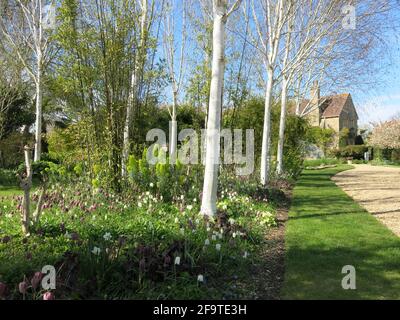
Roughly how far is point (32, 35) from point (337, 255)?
1354 centimetres

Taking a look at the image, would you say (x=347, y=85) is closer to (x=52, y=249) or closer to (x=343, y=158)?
(x=52, y=249)

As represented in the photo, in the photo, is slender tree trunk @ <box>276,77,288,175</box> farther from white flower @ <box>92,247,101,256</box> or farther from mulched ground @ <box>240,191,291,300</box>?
white flower @ <box>92,247,101,256</box>

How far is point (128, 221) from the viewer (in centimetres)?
526

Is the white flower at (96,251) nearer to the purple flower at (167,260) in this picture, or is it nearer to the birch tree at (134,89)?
the purple flower at (167,260)

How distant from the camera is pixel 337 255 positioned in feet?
15.8

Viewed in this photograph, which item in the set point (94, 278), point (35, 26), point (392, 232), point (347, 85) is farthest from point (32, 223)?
point (347, 85)

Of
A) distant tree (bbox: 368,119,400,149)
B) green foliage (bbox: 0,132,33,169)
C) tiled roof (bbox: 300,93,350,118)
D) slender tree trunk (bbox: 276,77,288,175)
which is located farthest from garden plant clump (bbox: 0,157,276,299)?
tiled roof (bbox: 300,93,350,118)

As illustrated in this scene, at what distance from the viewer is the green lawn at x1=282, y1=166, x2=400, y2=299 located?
145 inches

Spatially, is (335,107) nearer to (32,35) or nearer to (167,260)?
(32,35)

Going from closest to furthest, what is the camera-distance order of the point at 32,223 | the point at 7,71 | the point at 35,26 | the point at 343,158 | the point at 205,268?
the point at 205,268, the point at 32,223, the point at 35,26, the point at 7,71, the point at 343,158

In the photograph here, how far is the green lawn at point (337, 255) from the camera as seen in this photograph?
368cm

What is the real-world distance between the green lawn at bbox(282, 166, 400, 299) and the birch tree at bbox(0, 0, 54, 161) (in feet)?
31.9
